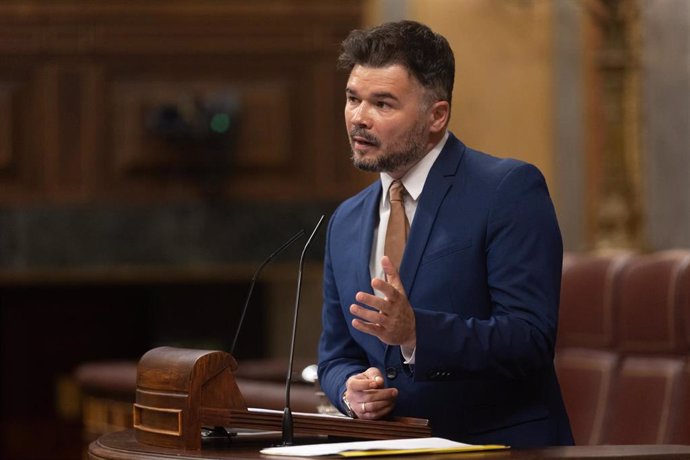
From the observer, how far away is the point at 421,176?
2391 mm

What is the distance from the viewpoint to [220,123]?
650 centimetres

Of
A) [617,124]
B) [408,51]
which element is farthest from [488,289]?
[617,124]

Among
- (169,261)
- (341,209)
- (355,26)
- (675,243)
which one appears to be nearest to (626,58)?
(675,243)

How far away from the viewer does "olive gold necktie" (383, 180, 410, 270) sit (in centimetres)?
236

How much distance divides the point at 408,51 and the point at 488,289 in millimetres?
421

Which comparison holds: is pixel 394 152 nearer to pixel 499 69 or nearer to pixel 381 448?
pixel 381 448

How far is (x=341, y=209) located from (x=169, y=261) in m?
4.14

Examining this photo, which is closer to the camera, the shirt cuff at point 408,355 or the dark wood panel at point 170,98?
the shirt cuff at point 408,355

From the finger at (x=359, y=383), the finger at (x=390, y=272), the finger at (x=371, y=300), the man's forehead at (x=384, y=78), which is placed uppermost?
the man's forehead at (x=384, y=78)

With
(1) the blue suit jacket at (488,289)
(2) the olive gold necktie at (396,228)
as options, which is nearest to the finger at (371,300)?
(1) the blue suit jacket at (488,289)

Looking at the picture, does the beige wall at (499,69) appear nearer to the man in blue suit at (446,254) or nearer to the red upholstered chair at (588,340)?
the red upholstered chair at (588,340)

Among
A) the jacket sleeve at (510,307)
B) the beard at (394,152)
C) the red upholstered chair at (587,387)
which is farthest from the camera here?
the red upholstered chair at (587,387)

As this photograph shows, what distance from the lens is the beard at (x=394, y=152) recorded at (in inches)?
91.0

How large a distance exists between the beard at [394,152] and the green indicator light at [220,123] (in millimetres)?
4198
